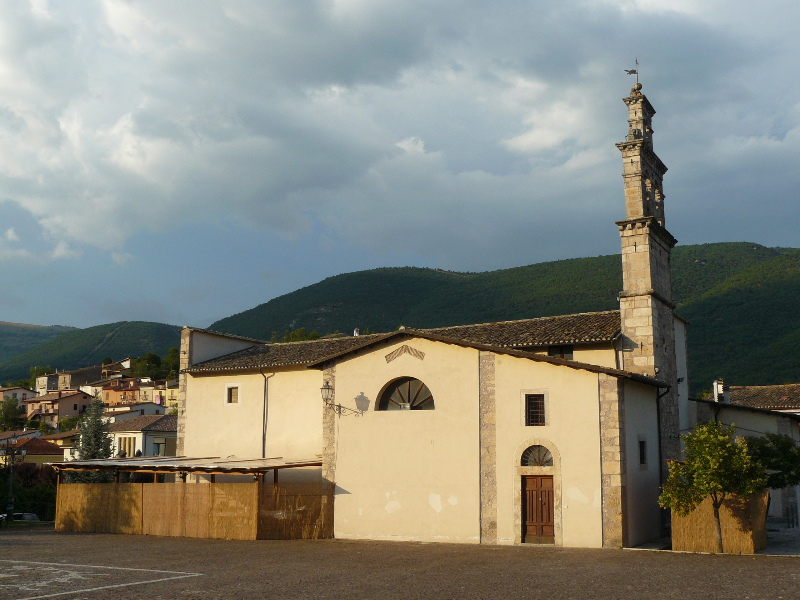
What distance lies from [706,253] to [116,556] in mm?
99157

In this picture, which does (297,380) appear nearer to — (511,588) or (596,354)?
(596,354)

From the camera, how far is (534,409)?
22.8 metres

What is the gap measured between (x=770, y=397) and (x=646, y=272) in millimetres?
23709

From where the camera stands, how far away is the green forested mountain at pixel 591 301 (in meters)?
65.6

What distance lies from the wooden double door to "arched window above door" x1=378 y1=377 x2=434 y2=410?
414cm

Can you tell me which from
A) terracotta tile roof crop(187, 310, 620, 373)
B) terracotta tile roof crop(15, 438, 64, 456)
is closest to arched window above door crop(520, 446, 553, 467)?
terracotta tile roof crop(187, 310, 620, 373)

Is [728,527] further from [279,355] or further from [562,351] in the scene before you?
[279,355]

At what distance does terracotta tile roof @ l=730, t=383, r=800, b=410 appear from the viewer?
42562 mm

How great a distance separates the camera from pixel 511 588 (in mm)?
13758

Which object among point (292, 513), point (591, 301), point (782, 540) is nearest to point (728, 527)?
point (782, 540)

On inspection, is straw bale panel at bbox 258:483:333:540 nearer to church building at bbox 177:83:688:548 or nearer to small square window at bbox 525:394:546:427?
church building at bbox 177:83:688:548

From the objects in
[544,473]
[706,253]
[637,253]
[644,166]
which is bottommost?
[544,473]

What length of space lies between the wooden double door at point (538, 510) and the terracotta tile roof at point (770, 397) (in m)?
25.0

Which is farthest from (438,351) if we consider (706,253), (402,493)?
(706,253)
